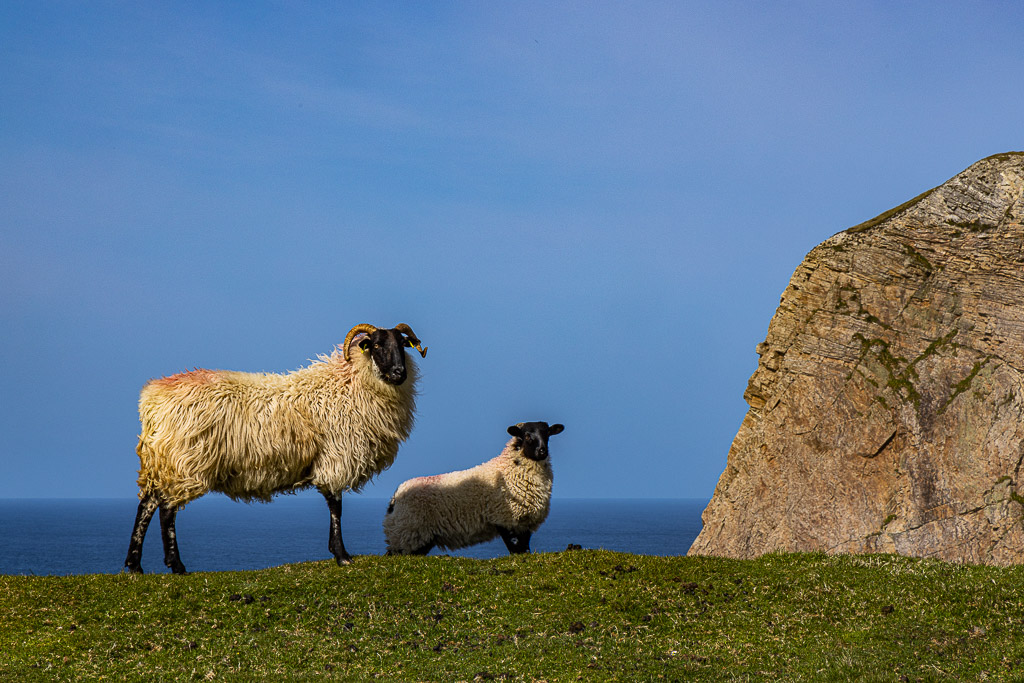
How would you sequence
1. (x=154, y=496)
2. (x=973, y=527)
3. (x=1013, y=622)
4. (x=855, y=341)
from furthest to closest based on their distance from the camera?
1. (x=855, y=341)
2. (x=973, y=527)
3. (x=154, y=496)
4. (x=1013, y=622)

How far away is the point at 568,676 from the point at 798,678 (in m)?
3.36

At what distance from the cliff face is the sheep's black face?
375 inches

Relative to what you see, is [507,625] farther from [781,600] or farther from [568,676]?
[781,600]

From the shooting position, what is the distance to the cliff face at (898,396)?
20109 millimetres

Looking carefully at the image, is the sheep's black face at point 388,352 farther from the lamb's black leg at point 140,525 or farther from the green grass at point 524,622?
the lamb's black leg at point 140,525

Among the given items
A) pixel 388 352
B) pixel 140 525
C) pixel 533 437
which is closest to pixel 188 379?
pixel 140 525

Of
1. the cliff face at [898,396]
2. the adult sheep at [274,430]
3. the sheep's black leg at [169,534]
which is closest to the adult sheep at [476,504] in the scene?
the adult sheep at [274,430]

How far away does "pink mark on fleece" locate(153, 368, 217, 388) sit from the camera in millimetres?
17000

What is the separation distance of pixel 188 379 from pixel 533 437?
299 inches

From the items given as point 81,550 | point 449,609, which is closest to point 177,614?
point 449,609

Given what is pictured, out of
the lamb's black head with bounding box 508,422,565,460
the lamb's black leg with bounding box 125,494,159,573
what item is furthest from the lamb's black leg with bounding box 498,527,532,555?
the lamb's black leg with bounding box 125,494,159,573

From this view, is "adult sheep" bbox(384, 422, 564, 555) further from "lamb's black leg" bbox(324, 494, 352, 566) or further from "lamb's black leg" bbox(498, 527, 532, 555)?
"lamb's black leg" bbox(324, 494, 352, 566)

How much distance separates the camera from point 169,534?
16781 millimetres

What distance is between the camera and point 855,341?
73.3 feet
